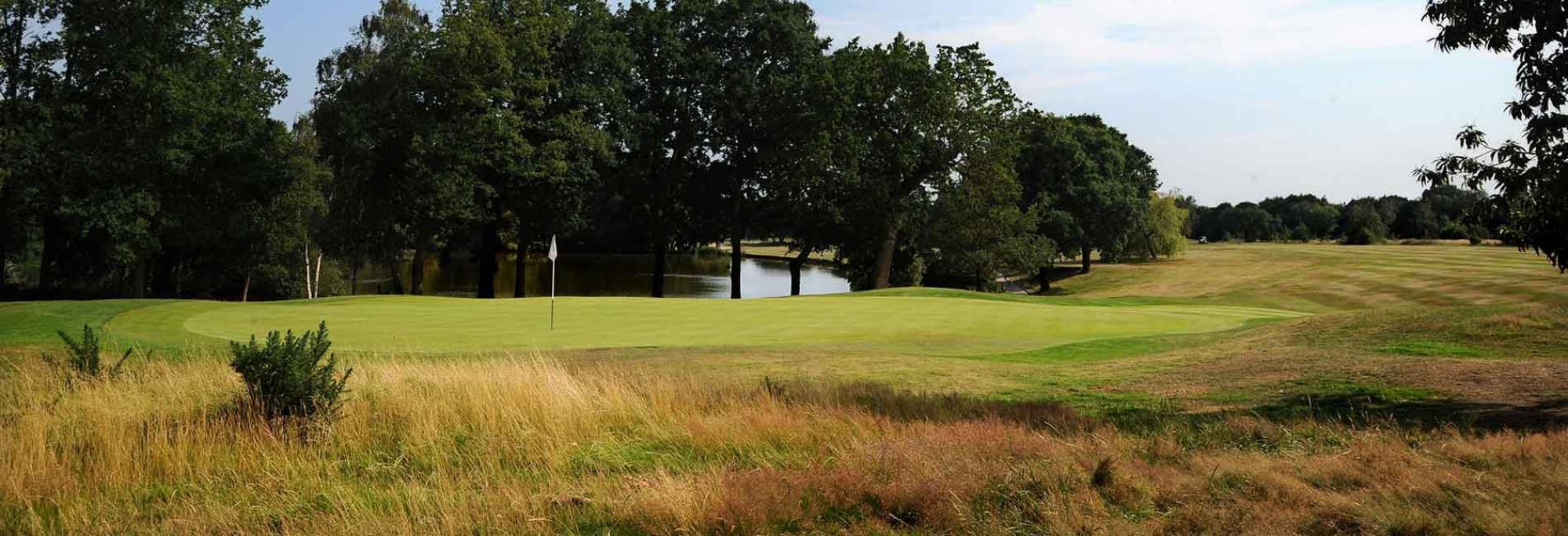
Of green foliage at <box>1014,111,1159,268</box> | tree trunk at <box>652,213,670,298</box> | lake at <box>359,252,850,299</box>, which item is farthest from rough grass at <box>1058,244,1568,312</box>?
tree trunk at <box>652,213,670,298</box>

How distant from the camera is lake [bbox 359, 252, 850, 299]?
6681cm

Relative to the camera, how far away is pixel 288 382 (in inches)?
365

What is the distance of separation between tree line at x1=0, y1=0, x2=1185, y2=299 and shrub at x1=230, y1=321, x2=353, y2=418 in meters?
29.1

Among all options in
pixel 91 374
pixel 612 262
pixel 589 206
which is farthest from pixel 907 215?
pixel 612 262

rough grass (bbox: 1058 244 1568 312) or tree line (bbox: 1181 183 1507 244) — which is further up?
tree line (bbox: 1181 183 1507 244)

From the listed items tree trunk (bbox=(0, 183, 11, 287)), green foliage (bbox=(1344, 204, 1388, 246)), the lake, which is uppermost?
green foliage (bbox=(1344, 204, 1388, 246))

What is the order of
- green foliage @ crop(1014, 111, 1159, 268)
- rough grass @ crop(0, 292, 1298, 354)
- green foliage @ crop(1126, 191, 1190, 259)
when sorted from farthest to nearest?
1. green foliage @ crop(1126, 191, 1190, 259)
2. green foliage @ crop(1014, 111, 1159, 268)
3. rough grass @ crop(0, 292, 1298, 354)

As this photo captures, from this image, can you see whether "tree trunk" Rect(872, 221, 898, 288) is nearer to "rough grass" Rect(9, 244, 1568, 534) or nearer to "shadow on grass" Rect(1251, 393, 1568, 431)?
"rough grass" Rect(9, 244, 1568, 534)

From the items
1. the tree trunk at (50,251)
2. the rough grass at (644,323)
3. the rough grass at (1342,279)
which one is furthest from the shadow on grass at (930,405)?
the tree trunk at (50,251)

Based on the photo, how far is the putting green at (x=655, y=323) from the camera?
61.5ft

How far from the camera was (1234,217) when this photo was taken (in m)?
137

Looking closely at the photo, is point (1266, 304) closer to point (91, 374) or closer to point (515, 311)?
point (515, 311)

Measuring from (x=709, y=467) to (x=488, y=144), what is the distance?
1313 inches

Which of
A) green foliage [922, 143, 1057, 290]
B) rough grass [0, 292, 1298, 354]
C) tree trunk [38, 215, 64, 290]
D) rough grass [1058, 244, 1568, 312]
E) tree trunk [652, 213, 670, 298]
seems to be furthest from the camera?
rough grass [1058, 244, 1568, 312]
